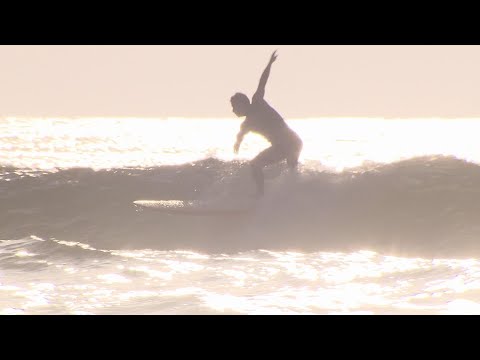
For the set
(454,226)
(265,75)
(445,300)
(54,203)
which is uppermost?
(265,75)

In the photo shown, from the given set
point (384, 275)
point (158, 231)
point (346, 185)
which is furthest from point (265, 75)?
point (384, 275)

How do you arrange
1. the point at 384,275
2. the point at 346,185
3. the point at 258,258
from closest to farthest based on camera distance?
the point at 384,275 → the point at 258,258 → the point at 346,185

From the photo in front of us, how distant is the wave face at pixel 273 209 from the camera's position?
39.9ft

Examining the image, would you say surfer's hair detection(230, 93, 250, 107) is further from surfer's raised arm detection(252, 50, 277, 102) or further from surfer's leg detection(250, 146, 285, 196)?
surfer's leg detection(250, 146, 285, 196)

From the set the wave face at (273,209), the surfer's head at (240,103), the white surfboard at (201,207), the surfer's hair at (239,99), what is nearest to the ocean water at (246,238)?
the wave face at (273,209)

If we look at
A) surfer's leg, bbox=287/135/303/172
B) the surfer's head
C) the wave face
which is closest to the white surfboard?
the wave face

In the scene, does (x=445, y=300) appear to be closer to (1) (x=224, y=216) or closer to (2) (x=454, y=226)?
(2) (x=454, y=226)

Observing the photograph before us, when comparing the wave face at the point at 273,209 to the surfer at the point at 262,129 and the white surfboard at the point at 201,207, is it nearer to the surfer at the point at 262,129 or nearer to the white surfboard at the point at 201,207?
the white surfboard at the point at 201,207

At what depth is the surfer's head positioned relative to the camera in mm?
12789

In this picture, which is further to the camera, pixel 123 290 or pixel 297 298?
pixel 123 290

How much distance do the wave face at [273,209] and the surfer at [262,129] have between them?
64 cm

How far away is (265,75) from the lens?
12.4 m

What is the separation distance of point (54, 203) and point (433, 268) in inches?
313

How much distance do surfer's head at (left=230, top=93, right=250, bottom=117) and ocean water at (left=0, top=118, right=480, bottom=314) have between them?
160 cm
